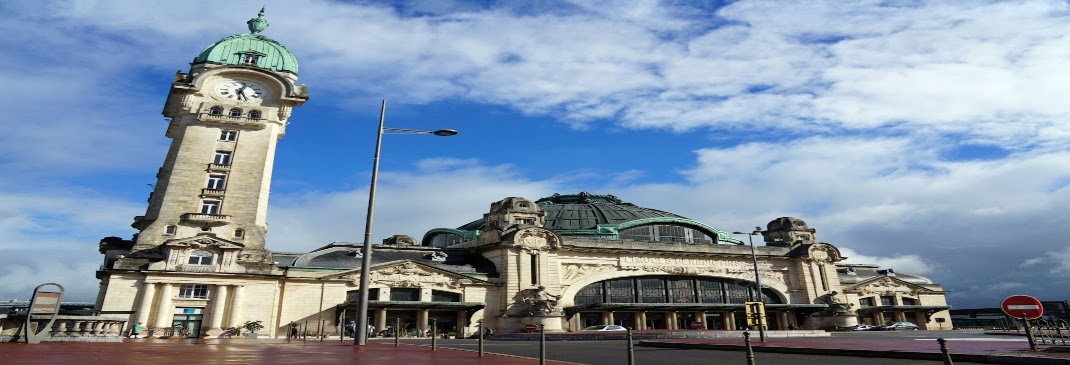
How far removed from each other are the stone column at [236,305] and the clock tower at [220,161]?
1612 millimetres

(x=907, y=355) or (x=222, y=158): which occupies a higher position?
(x=222, y=158)

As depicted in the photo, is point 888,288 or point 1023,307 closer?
point 1023,307

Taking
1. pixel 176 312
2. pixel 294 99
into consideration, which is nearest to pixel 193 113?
pixel 294 99

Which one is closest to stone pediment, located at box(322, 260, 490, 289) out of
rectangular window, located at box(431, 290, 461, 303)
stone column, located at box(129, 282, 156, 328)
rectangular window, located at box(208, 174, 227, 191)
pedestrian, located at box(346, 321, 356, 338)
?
rectangular window, located at box(431, 290, 461, 303)

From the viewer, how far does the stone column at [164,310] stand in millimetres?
43469

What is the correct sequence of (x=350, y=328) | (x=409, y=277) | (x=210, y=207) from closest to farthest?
(x=350, y=328) → (x=210, y=207) → (x=409, y=277)

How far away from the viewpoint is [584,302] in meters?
58.0

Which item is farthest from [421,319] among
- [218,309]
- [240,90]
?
[240,90]

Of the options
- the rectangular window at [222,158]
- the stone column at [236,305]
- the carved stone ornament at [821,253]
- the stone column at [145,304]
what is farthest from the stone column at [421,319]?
the carved stone ornament at [821,253]

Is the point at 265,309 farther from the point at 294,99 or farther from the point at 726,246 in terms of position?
the point at 726,246

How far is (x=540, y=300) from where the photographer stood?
52.9 meters

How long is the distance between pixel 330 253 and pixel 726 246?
4316cm

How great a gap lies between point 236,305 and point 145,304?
6.13 m

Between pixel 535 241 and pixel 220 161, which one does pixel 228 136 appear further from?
pixel 535 241
